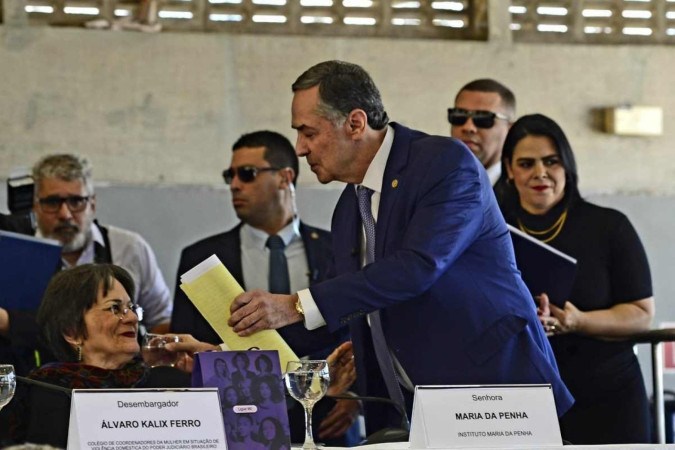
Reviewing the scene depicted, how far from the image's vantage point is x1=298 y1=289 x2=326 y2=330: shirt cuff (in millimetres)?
3293

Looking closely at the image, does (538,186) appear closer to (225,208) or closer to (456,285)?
(456,285)

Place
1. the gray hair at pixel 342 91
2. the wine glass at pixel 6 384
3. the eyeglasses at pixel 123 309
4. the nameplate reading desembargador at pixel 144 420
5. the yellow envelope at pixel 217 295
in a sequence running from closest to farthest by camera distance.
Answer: the nameplate reading desembargador at pixel 144 420
the wine glass at pixel 6 384
the yellow envelope at pixel 217 295
the gray hair at pixel 342 91
the eyeglasses at pixel 123 309

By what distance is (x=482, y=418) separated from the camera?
2799mm

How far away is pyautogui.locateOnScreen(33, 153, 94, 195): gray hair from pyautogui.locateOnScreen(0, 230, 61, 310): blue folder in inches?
23.5

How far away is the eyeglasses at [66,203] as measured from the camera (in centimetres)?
510

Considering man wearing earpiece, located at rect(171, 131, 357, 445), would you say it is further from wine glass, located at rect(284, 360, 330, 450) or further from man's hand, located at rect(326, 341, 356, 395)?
wine glass, located at rect(284, 360, 330, 450)

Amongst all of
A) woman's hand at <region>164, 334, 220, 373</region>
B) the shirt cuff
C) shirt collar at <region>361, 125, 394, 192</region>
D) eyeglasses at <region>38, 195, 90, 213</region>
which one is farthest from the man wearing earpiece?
the shirt cuff

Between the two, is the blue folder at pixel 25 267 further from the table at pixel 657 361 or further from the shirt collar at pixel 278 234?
the table at pixel 657 361

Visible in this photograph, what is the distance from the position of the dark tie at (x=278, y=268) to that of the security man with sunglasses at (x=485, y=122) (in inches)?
31.5

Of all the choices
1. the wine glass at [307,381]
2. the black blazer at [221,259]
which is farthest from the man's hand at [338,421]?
the wine glass at [307,381]

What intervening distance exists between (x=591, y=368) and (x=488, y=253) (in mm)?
1161

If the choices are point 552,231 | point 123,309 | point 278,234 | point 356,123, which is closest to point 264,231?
point 278,234

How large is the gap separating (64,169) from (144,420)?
2723mm

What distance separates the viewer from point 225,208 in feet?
21.1
